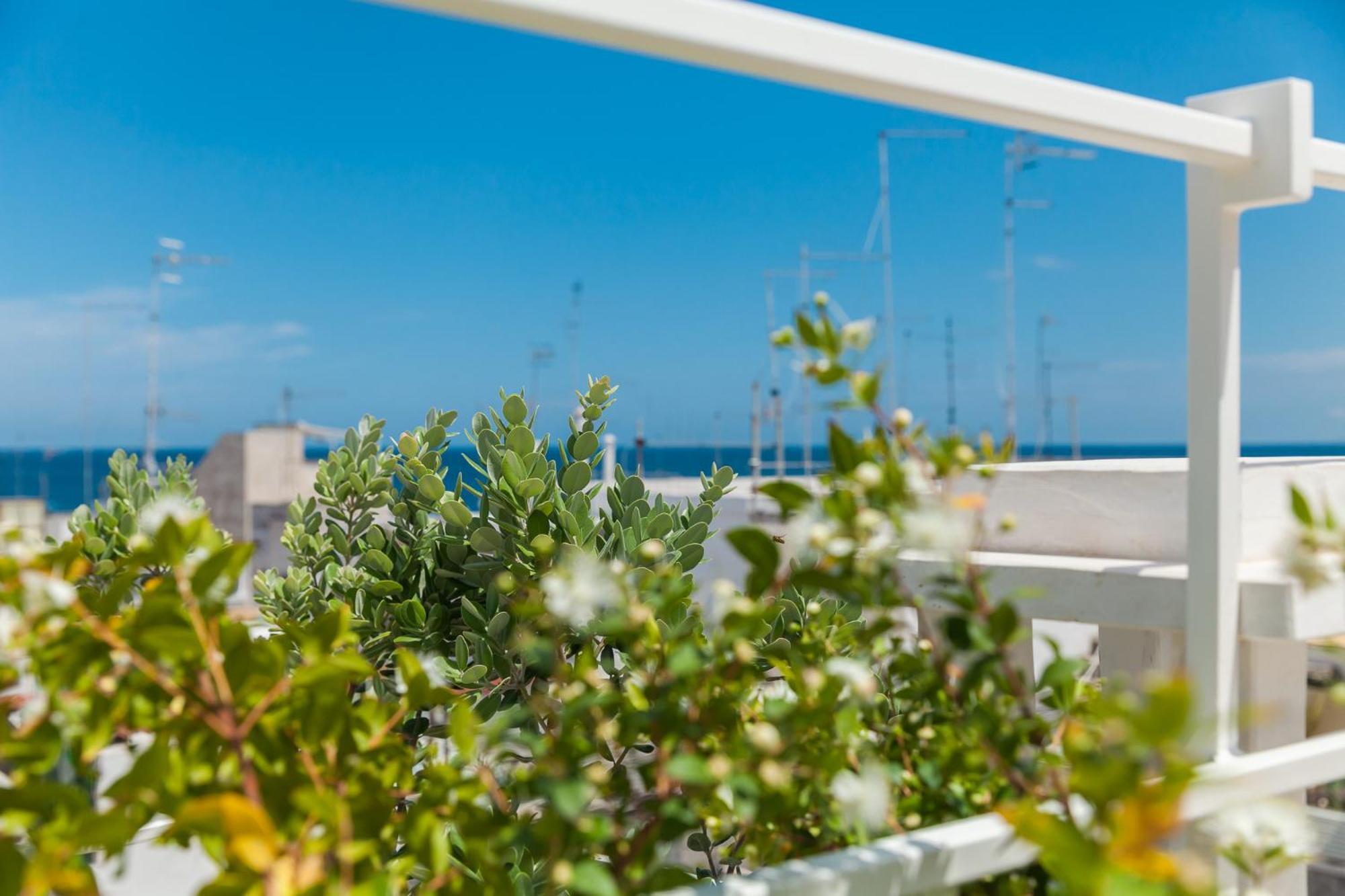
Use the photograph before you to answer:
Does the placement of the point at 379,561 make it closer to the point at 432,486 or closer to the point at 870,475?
the point at 432,486

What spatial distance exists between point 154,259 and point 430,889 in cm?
1355

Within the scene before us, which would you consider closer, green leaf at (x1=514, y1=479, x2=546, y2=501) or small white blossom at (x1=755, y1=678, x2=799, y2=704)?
small white blossom at (x1=755, y1=678, x2=799, y2=704)

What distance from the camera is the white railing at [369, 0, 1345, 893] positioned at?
0.67 m

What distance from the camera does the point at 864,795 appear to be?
28.1 inches

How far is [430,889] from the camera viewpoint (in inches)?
28.2

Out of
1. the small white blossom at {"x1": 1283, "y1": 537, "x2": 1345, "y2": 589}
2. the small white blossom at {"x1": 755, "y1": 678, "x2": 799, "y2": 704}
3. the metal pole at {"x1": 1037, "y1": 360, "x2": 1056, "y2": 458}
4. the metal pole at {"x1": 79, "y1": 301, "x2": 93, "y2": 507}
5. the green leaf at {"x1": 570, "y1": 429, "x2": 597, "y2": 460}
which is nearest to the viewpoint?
the small white blossom at {"x1": 1283, "y1": 537, "x2": 1345, "y2": 589}

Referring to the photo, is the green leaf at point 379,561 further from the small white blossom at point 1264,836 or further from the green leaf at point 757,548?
the small white blossom at point 1264,836

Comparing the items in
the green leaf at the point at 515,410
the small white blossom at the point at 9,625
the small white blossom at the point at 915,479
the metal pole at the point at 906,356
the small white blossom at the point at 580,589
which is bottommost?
the small white blossom at the point at 9,625

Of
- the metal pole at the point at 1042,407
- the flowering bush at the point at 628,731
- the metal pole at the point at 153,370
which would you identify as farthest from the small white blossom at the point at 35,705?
the metal pole at the point at 1042,407

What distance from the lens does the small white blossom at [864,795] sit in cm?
71

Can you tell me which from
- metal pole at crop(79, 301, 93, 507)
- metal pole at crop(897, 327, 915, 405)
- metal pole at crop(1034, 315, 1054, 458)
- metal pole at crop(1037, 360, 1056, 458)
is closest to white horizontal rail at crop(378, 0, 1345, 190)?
metal pole at crop(79, 301, 93, 507)

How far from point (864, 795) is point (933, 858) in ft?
0.29

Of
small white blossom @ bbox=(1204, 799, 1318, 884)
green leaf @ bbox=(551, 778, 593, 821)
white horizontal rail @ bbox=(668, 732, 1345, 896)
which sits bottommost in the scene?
white horizontal rail @ bbox=(668, 732, 1345, 896)

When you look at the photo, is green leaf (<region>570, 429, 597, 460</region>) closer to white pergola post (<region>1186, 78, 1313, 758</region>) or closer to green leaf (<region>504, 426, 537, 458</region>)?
green leaf (<region>504, 426, 537, 458</region>)
